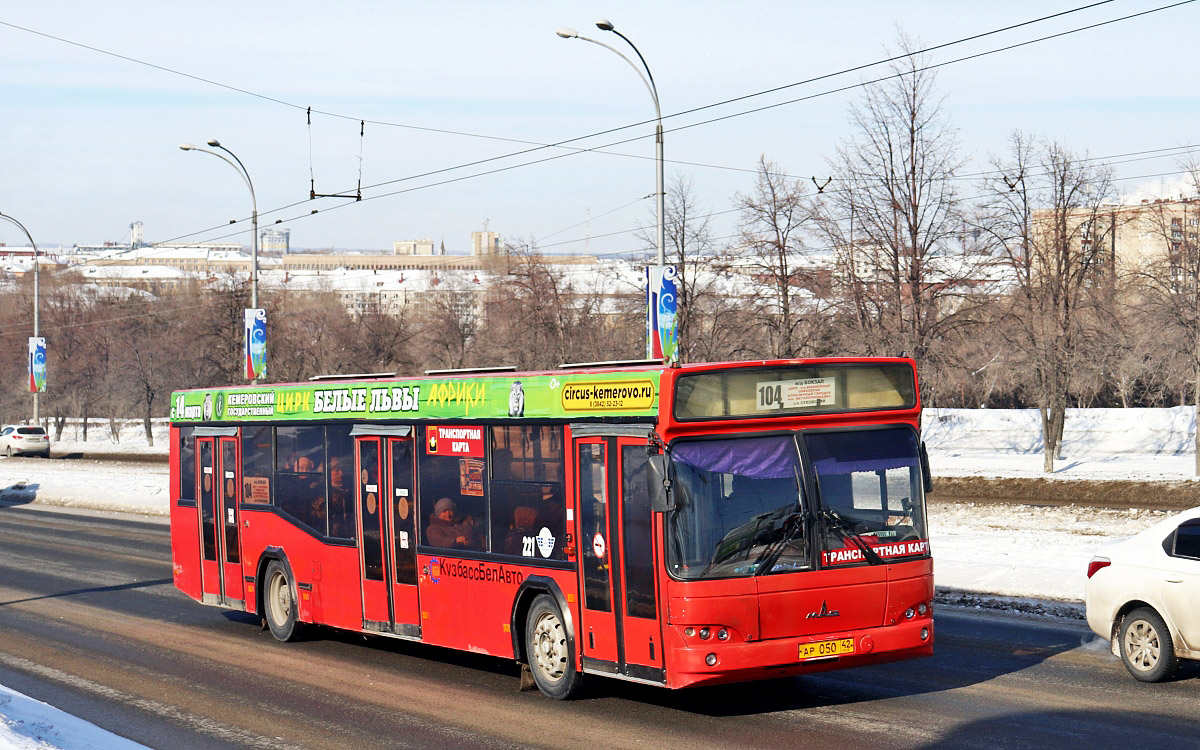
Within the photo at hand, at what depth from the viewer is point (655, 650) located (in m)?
9.31

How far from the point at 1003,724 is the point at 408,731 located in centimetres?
430

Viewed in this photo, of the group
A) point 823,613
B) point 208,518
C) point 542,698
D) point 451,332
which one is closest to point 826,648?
point 823,613

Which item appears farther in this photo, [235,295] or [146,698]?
[235,295]

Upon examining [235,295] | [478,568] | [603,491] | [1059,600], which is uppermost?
[235,295]

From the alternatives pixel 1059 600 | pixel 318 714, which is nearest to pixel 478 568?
pixel 318 714

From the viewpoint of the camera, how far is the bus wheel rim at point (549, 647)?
10453mm

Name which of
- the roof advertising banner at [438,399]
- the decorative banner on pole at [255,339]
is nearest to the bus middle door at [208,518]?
the roof advertising banner at [438,399]

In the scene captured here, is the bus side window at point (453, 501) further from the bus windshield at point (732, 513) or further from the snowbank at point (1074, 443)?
the snowbank at point (1074, 443)

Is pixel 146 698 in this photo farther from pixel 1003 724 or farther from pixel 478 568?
pixel 1003 724

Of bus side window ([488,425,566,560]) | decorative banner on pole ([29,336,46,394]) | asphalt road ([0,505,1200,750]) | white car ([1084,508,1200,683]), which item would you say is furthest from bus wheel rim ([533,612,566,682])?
decorative banner on pole ([29,336,46,394])

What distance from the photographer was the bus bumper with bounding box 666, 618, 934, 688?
9.04m

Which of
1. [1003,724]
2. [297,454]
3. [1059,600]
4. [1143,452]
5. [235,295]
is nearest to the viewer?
[1003,724]

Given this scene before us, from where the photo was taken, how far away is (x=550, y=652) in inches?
417

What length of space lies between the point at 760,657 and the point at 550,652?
2.16 meters
